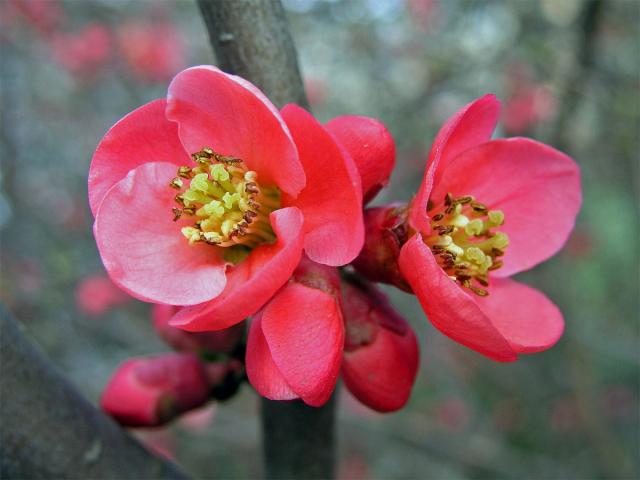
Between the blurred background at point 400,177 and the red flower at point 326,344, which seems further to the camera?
the blurred background at point 400,177

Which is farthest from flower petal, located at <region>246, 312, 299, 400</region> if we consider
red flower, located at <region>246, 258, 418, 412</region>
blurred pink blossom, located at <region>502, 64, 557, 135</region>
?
blurred pink blossom, located at <region>502, 64, 557, 135</region>

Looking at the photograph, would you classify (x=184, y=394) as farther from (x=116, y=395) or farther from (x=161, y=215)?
(x=161, y=215)

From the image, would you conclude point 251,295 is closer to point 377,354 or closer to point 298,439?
point 377,354

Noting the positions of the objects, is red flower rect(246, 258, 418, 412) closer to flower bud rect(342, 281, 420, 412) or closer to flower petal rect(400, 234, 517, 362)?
flower bud rect(342, 281, 420, 412)

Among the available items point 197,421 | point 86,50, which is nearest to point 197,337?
point 197,421

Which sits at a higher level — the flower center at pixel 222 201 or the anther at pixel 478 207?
the flower center at pixel 222 201

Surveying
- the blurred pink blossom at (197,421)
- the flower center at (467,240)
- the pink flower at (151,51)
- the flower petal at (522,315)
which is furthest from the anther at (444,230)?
the pink flower at (151,51)

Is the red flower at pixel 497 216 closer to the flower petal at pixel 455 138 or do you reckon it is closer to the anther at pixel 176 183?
the flower petal at pixel 455 138
